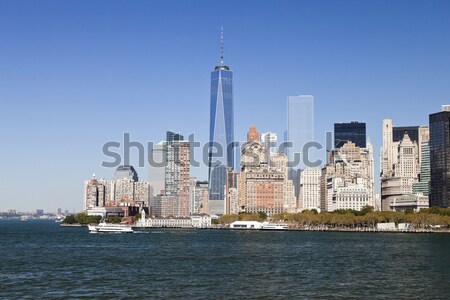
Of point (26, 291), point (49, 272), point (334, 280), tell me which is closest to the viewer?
point (26, 291)

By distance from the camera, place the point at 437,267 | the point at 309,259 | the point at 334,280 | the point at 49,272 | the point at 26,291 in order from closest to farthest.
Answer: the point at 26,291 < the point at 334,280 < the point at 49,272 < the point at 437,267 < the point at 309,259

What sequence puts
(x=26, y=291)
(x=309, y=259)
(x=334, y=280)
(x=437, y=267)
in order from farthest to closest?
(x=309, y=259), (x=437, y=267), (x=334, y=280), (x=26, y=291)

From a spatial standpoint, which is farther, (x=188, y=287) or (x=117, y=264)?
(x=117, y=264)

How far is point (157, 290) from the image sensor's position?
56.8m

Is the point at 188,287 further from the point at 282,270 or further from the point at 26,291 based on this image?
the point at 282,270

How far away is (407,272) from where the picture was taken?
7256cm

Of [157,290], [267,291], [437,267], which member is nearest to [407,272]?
[437,267]

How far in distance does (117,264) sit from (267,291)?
93.1 feet

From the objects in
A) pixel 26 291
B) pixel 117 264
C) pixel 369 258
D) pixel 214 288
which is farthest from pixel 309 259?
pixel 26 291

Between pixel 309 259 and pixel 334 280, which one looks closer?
pixel 334 280

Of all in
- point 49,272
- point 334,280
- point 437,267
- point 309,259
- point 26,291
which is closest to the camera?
point 26,291

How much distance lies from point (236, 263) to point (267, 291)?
25.7m

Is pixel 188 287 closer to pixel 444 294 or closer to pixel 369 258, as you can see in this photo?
pixel 444 294

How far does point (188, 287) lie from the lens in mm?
58781
